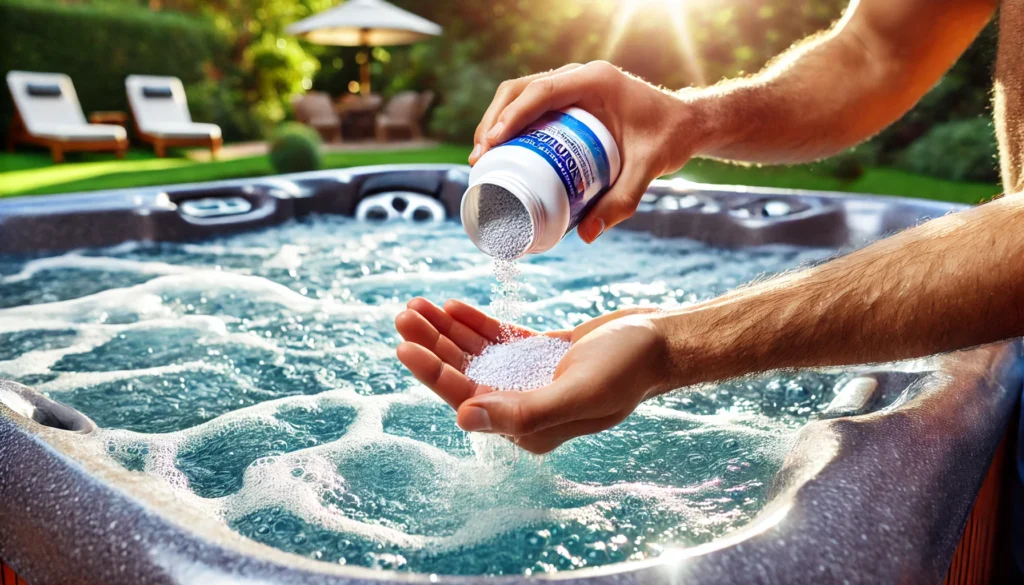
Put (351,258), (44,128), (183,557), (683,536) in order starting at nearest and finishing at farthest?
(183,557) < (683,536) < (351,258) < (44,128)

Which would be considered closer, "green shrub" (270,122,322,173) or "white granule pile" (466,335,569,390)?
"white granule pile" (466,335,569,390)

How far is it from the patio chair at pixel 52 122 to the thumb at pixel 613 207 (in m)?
8.74

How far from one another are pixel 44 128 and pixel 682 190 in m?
7.85

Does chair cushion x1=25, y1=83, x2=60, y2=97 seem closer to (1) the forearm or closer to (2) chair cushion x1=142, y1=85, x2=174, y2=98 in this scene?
(2) chair cushion x1=142, y1=85, x2=174, y2=98

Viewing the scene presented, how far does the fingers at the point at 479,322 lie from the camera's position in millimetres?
1474

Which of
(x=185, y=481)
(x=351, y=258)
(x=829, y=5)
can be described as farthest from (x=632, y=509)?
(x=829, y=5)

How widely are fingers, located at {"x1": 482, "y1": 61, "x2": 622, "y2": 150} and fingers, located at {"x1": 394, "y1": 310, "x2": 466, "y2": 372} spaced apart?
1.04 ft

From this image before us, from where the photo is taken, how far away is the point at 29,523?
0.93m

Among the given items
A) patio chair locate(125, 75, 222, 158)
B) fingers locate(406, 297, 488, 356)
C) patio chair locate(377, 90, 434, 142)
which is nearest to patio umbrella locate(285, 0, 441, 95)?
patio chair locate(377, 90, 434, 142)

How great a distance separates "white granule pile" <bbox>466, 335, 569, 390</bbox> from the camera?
4.19 ft

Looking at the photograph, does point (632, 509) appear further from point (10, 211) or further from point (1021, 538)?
point (10, 211)

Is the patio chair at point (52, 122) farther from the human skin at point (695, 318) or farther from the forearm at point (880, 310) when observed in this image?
the forearm at point (880, 310)

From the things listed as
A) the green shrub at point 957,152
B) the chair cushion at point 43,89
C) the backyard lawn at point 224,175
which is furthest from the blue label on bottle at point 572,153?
the chair cushion at point 43,89

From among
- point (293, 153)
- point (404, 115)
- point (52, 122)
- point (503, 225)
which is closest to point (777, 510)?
point (503, 225)
